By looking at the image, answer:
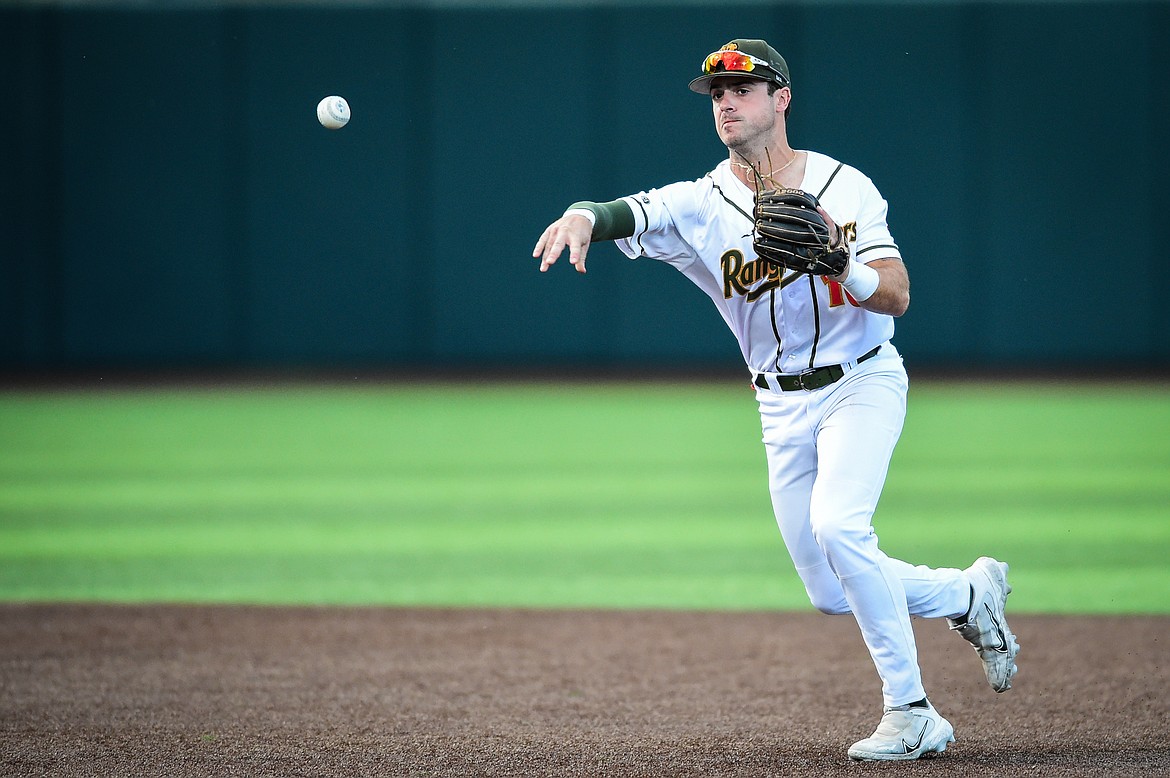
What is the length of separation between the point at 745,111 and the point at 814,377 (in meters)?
0.87

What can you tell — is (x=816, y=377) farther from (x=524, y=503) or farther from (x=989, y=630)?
(x=524, y=503)

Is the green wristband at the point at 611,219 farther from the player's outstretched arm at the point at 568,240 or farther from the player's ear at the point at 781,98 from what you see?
the player's ear at the point at 781,98

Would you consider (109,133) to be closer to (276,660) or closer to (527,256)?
(527,256)

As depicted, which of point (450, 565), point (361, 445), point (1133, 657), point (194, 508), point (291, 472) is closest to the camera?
point (1133, 657)

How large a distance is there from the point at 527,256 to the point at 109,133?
20.5 ft

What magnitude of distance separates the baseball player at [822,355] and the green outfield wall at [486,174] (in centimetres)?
1567

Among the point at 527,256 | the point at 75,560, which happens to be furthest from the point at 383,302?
the point at 75,560

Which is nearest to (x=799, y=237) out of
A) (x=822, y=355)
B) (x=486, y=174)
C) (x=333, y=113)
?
(x=822, y=355)

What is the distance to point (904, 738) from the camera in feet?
14.1

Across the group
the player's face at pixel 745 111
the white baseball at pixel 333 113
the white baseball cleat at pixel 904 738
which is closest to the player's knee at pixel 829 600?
the white baseball cleat at pixel 904 738

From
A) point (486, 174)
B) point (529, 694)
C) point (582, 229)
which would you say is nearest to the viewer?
point (582, 229)

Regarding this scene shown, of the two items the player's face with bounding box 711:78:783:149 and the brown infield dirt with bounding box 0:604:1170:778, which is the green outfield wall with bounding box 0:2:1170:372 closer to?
the brown infield dirt with bounding box 0:604:1170:778

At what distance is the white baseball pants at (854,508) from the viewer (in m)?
4.29

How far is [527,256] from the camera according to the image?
21.0 meters
